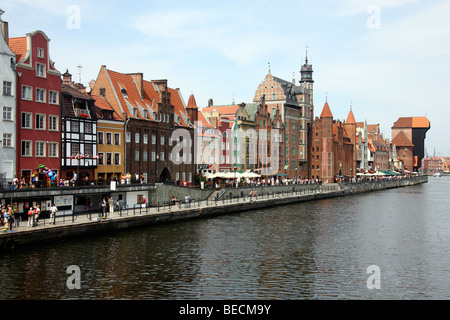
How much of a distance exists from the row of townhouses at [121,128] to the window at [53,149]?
0.12 m

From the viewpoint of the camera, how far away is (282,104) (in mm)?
126562

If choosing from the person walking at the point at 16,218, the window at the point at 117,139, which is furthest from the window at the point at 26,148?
the window at the point at 117,139

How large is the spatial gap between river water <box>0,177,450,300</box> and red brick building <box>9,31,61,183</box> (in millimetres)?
13627

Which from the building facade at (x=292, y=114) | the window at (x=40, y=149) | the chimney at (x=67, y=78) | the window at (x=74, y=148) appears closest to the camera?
the window at (x=40, y=149)

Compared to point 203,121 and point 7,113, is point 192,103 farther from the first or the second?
point 7,113

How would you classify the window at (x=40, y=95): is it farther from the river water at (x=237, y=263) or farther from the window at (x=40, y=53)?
the river water at (x=237, y=263)

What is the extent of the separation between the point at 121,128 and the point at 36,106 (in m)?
15.3

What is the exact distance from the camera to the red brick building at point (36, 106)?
5131 centimetres

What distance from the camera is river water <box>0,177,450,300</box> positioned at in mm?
29469

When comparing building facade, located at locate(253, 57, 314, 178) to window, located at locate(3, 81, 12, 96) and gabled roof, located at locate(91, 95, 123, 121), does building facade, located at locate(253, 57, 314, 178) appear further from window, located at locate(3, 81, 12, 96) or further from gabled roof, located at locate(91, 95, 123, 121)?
window, located at locate(3, 81, 12, 96)

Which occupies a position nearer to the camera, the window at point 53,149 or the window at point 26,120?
the window at point 26,120

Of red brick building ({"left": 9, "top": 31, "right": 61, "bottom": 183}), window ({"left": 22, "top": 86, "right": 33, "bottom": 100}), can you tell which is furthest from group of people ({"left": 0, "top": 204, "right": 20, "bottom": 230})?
window ({"left": 22, "top": 86, "right": 33, "bottom": 100})

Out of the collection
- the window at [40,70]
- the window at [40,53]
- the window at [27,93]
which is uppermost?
the window at [40,53]
